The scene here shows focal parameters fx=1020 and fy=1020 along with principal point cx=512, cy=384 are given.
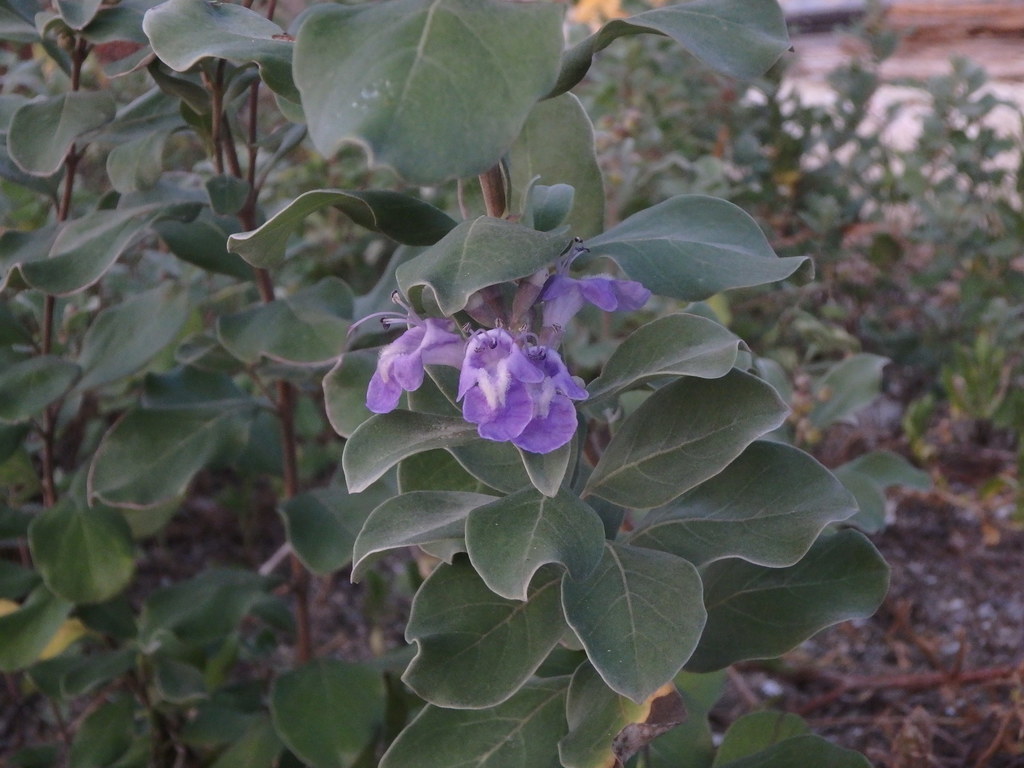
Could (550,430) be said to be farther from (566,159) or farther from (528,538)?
(566,159)

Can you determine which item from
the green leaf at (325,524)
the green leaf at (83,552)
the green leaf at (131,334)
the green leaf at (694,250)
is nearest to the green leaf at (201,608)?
the green leaf at (83,552)

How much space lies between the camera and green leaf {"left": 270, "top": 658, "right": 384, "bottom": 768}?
138cm

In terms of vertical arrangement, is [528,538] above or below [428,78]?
below

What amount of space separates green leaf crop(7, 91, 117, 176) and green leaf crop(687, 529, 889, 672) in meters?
0.90

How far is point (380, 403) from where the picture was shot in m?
0.85

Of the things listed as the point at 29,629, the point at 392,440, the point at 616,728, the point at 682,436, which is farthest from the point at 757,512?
the point at 29,629

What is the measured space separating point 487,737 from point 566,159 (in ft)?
1.99

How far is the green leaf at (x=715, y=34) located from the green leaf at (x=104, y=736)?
1248 millimetres

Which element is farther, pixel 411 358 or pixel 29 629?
pixel 29 629

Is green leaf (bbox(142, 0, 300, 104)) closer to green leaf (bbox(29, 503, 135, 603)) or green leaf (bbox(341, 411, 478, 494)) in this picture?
green leaf (bbox(341, 411, 478, 494))

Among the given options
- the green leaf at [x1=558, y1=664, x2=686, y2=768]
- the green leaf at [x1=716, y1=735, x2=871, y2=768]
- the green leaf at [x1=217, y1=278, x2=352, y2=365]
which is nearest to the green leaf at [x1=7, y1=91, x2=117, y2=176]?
the green leaf at [x1=217, y1=278, x2=352, y2=365]

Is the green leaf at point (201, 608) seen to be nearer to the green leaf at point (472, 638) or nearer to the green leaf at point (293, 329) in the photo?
the green leaf at point (293, 329)

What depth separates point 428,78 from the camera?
26.7 inches

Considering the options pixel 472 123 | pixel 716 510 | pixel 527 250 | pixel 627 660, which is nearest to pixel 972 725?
pixel 716 510
